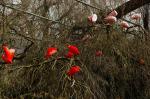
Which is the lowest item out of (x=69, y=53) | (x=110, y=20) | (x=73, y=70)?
(x=73, y=70)

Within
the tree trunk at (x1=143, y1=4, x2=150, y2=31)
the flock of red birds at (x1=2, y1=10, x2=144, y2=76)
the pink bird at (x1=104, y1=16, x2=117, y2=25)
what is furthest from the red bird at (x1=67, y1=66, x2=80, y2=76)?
the tree trunk at (x1=143, y1=4, x2=150, y2=31)

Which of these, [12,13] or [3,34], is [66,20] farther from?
[3,34]

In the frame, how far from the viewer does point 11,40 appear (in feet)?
13.4

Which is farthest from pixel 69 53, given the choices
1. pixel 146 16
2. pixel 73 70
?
pixel 146 16

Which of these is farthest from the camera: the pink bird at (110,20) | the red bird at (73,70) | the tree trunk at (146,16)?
the tree trunk at (146,16)

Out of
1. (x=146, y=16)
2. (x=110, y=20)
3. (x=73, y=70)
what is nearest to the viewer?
(x=73, y=70)

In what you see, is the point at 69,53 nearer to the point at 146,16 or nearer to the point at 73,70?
the point at 73,70

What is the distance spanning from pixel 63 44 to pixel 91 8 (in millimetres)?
770

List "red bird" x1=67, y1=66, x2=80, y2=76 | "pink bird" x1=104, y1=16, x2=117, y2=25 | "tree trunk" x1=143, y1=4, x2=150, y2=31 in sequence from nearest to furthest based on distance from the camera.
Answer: "red bird" x1=67, y1=66, x2=80, y2=76 < "pink bird" x1=104, y1=16, x2=117, y2=25 < "tree trunk" x1=143, y1=4, x2=150, y2=31

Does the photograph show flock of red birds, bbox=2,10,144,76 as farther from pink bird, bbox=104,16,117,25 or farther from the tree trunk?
the tree trunk

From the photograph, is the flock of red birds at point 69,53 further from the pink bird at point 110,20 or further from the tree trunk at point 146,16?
the tree trunk at point 146,16

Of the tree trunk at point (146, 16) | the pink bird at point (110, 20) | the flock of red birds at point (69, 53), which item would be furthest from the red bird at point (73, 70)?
the tree trunk at point (146, 16)

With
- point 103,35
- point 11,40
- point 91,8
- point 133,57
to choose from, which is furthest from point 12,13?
point 133,57

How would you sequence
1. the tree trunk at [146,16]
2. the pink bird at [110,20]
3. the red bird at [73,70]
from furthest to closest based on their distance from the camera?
the tree trunk at [146,16] → the pink bird at [110,20] → the red bird at [73,70]
